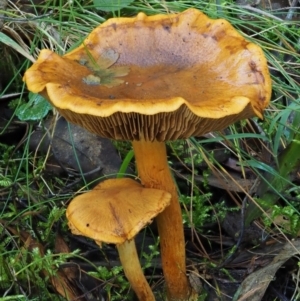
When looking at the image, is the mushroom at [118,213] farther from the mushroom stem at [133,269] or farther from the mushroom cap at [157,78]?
the mushroom cap at [157,78]

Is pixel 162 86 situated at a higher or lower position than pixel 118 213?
higher

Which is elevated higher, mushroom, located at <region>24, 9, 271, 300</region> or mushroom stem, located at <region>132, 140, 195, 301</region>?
mushroom, located at <region>24, 9, 271, 300</region>

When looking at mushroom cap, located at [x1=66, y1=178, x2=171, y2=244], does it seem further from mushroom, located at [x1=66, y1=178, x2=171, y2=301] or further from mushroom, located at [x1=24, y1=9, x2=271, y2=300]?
mushroom, located at [x1=24, y1=9, x2=271, y2=300]

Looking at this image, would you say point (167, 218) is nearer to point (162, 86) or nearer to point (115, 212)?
point (115, 212)

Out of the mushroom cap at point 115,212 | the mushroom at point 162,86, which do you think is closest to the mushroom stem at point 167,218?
the mushroom at point 162,86

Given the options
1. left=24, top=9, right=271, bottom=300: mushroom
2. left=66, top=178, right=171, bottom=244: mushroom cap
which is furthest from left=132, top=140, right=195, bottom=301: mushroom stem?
left=66, top=178, right=171, bottom=244: mushroom cap

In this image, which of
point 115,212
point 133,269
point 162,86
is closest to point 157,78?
point 162,86
